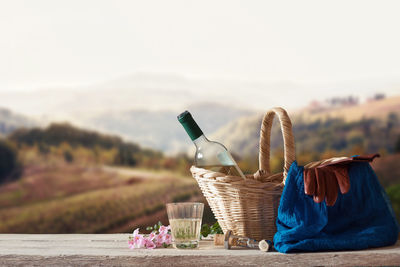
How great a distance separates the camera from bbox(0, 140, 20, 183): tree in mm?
4438

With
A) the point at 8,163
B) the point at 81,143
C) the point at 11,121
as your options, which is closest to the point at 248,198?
the point at 81,143

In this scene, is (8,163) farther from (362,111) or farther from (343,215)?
(343,215)

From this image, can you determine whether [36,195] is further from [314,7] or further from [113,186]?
[314,7]

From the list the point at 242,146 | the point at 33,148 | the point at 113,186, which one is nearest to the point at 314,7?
the point at 242,146

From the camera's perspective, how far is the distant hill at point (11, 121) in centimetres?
467

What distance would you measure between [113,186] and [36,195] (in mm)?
686

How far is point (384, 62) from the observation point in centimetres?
438

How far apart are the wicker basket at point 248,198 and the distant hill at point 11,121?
387 centimetres

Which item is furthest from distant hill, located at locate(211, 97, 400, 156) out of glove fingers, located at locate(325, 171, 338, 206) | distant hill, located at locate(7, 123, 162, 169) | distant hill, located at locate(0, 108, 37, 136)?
glove fingers, located at locate(325, 171, 338, 206)

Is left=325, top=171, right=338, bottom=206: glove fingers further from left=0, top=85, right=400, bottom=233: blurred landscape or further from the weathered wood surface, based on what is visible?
left=0, top=85, right=400, bottom=233: blurred landscape

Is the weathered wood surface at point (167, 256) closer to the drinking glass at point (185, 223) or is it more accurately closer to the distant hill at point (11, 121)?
the drinking glass at point (185, 223)

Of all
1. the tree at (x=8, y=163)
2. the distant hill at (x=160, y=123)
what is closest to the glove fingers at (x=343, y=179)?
the distant hill at (x=160, y=123)

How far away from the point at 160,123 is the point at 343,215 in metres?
3.76

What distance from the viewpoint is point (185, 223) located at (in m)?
1.17
